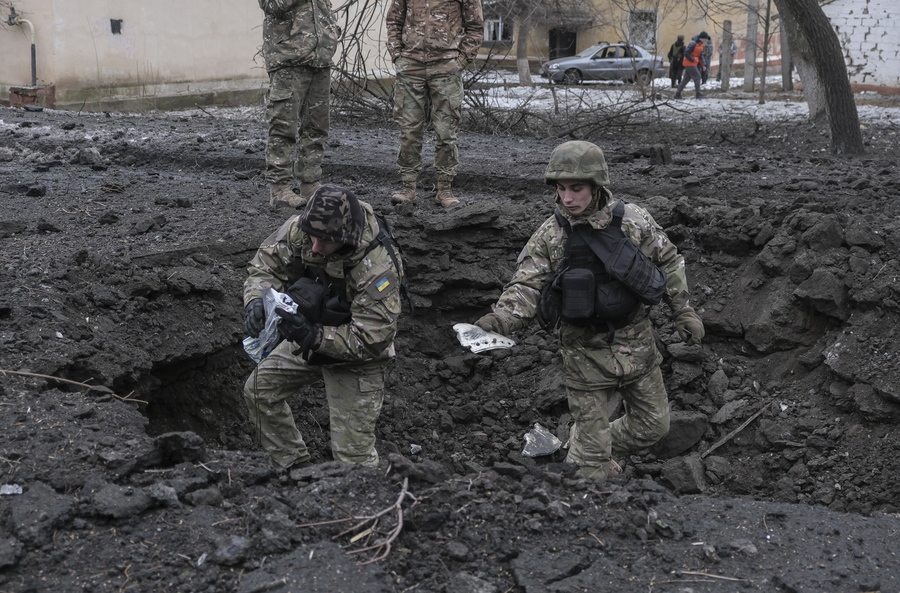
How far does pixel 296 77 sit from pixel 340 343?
9.95 ft

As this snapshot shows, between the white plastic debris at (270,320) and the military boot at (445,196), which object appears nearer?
the white plastic debris at (270,320)

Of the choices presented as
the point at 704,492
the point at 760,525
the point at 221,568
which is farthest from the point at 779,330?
the point at 221,568

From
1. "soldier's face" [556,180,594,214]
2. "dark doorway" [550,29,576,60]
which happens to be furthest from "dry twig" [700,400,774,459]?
"dark doorway" [550,29,576,60]

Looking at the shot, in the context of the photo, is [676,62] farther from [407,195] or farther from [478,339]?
[478,339]

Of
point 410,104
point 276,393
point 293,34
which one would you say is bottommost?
point 276,393

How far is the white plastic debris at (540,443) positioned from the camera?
5.29 metres

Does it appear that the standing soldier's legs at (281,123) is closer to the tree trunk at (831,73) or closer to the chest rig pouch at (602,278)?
the chest rig pouch at (602,278)

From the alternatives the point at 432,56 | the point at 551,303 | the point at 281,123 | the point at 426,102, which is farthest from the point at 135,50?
the point at 551,303

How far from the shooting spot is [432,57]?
6.19m

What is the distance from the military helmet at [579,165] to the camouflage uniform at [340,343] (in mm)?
910

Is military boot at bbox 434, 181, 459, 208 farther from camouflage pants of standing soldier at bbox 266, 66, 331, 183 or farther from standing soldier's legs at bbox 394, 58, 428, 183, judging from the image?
camouflage pants of standing soldier at bbox 266, 66, 331, 183

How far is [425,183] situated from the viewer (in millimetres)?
7848

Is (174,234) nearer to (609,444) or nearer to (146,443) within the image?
(146,443)

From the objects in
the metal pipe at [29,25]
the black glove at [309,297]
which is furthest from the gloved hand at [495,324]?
the metal pipe at [29,25]
